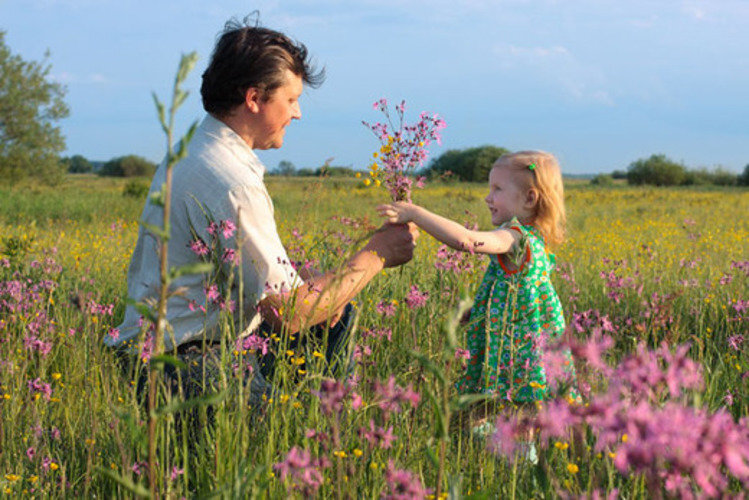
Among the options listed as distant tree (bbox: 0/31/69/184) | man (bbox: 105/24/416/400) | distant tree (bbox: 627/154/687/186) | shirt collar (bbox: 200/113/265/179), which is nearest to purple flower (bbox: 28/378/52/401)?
man (bbox: 105/24/416/400)

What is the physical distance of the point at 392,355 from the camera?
381cm

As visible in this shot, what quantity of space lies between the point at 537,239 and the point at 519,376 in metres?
0.74

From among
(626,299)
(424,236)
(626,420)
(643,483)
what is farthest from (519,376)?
(424,236)

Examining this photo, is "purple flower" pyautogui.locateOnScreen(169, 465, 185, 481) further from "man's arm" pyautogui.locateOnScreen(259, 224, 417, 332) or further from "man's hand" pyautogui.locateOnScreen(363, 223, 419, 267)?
"man's hand" pyautogui.locateOnScreen(363, 223, 419, 267)

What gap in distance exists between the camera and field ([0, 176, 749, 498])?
970mm

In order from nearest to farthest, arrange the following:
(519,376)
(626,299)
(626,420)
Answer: (626,420) < (519,376) < (626,299)

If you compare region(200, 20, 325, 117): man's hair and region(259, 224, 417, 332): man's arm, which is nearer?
region(259, 224, 417, 332): man's arm

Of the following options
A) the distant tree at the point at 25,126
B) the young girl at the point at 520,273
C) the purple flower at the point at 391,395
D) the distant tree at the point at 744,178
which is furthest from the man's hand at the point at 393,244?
the distant tree at the point at 744,178

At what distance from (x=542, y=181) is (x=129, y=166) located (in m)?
83.3

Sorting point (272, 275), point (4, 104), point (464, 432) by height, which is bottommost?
point (464, 432)

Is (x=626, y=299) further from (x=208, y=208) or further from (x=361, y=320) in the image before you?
(x=208, y=208)

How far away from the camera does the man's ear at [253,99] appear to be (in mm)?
3135

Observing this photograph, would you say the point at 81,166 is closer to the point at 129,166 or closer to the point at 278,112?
the point at 129,166

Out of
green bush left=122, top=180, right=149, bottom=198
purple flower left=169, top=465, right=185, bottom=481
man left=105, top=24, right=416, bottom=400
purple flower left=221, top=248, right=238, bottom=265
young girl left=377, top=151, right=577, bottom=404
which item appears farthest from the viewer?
green bush left=122, top=180, right=149, bottom=198
